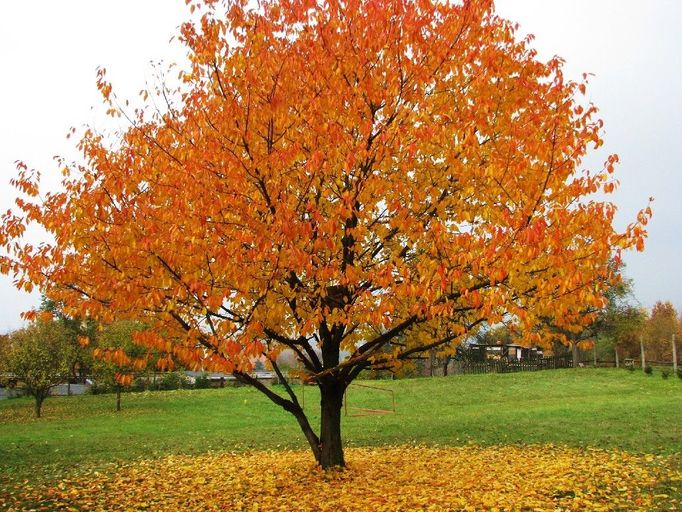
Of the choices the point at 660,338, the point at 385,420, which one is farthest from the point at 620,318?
the point at 385,420

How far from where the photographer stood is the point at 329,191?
929 cm

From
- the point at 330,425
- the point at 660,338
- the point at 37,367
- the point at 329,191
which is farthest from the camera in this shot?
the point at 660,338

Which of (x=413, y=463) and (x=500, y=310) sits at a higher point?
(x=500, y=310)

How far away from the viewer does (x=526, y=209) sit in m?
7.23

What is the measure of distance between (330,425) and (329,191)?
15.5ft

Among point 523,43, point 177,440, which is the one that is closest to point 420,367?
point 177,440

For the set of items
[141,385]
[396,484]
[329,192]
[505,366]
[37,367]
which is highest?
[329,192]

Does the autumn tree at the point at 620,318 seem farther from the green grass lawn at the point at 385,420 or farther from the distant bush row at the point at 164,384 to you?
the distant bush row at the point at 164,384

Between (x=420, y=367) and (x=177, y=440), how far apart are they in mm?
38095

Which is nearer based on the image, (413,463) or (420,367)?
(413,463)

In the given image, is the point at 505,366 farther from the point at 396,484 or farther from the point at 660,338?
the point at 396,484

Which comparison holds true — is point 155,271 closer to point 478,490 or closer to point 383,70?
point 383,70

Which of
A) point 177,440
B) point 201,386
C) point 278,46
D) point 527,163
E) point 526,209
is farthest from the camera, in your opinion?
point 201,386

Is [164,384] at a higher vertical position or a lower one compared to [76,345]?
lower
